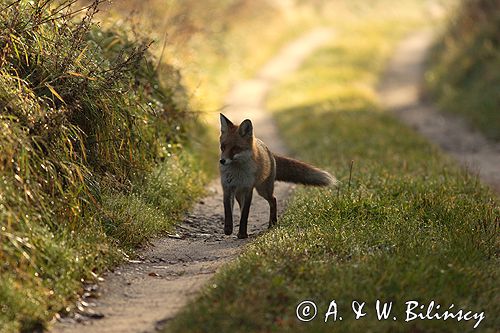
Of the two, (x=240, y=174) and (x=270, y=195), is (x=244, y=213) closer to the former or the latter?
(x=240, y=174)

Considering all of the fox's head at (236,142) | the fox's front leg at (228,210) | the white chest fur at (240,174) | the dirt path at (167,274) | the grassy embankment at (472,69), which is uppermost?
the grassy embankment at (472,69)

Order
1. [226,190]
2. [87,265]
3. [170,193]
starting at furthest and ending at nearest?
[170,193]
[226,190]
[87,265]

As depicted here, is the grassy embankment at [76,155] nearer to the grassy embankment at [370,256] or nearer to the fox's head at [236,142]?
the fox's head at [236,142]

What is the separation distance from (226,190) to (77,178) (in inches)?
81.5

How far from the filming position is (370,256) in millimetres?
7289

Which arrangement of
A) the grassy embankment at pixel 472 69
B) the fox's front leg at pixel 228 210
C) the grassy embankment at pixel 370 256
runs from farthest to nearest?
1. the grassy embankment at pixel 472 69
2. the fox's front leg at pixel 228 210
3. the grassy embankment at pixel 370 256

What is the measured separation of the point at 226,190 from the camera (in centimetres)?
955

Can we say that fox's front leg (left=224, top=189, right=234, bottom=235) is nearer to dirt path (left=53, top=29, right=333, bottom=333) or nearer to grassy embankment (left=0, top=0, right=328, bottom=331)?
dirt path (left=53, top=29, right=333, bottom=333)

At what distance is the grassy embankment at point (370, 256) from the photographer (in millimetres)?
6148

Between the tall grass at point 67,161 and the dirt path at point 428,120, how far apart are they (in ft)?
17.7

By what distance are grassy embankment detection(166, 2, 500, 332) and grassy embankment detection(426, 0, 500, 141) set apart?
6.81 meters

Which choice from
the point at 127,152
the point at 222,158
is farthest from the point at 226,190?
the point at 127,152

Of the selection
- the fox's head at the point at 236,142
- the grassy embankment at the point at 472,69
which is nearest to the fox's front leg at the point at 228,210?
the fox's head at the point at 236,142

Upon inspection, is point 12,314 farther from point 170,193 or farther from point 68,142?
point 170,193
